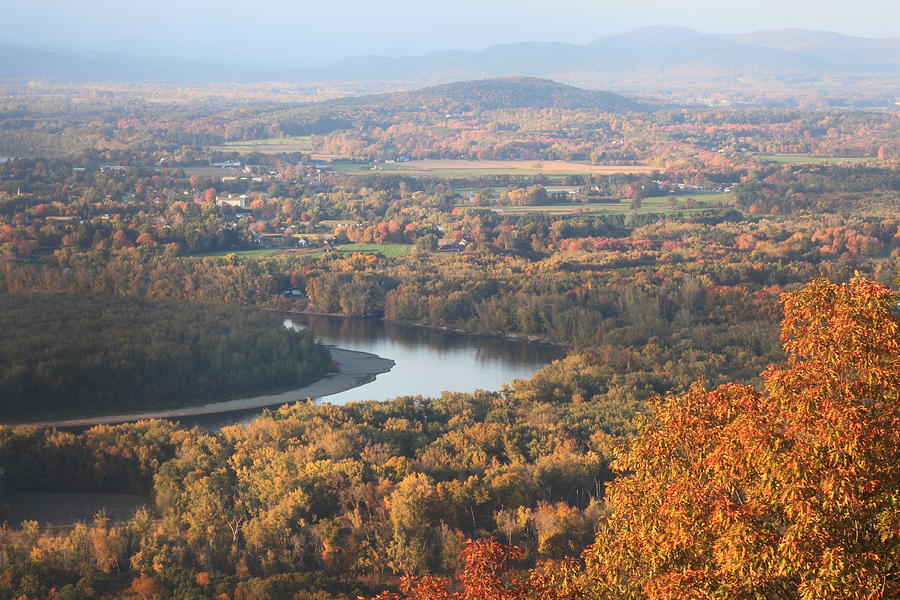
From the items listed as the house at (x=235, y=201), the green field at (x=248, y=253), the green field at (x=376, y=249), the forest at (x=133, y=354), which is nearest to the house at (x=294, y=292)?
the green field at (x=376, y=249)

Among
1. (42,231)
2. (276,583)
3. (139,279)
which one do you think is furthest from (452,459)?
(42,231)

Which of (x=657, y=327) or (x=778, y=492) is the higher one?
(x=778, y=492)

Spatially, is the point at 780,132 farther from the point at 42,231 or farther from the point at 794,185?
the point at 42,231

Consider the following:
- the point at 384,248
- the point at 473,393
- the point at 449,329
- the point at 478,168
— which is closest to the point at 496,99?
the point at 478,168

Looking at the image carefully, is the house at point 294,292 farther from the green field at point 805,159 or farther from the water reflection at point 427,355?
the green field at point 805,159

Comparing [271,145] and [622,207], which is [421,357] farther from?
[271,145]
